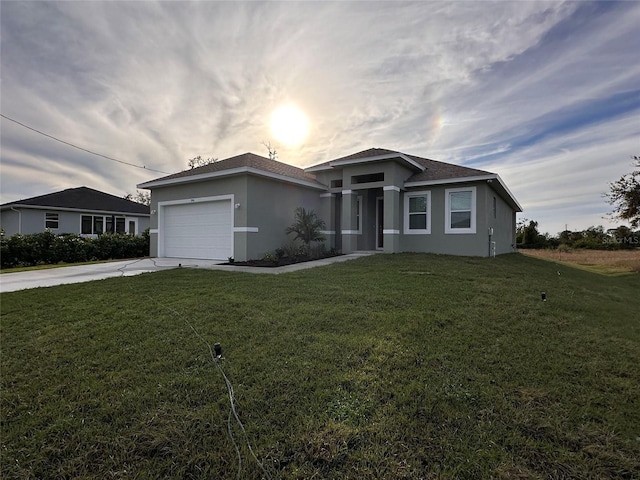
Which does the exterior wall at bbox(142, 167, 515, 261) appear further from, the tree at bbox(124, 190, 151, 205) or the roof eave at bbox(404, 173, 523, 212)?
the tree at bbox(124, 190, 151, 205)

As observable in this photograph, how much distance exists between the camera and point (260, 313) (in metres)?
4.99

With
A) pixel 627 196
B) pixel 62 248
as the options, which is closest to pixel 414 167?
pixel 627 196

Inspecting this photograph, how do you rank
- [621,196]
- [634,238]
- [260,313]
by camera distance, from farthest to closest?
[634,238], [621,196], [260,313]

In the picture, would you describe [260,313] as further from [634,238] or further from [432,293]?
[634,238]

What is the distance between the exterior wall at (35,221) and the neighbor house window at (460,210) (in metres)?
21.8

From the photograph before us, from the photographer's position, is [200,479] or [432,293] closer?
[200,479]

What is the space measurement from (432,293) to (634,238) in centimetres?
3560

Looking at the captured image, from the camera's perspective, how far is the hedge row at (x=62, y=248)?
13.1 meters

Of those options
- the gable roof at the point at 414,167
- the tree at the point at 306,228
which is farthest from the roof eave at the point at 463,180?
the tree at the point at 306,228

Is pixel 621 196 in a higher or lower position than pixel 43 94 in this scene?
lower

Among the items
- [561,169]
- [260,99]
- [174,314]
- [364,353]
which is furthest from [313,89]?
[561,169]

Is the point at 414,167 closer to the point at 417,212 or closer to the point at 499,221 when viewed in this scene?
the point at 417,212

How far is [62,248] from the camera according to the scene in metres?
14.0

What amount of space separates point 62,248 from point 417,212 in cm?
1495
